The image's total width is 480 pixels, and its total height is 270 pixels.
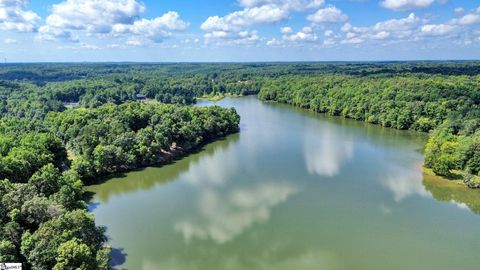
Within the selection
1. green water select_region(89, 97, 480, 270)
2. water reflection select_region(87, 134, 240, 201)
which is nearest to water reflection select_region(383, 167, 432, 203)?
green water select_region(89, 97, 480, 270)

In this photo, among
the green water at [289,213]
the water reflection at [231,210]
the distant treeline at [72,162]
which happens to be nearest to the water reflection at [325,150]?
the green water at [289,213]

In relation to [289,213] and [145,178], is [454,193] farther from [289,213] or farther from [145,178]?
[145,178]

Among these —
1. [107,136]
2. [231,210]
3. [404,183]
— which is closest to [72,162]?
[107,136]

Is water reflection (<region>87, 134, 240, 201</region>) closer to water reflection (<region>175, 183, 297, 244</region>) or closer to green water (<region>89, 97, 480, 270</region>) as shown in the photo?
green water (<region>89, 97, 480, 270</region>)

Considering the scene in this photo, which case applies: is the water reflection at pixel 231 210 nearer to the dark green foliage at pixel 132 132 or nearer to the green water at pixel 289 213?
the green water at pixel 289 213

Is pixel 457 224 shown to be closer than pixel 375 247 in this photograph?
No

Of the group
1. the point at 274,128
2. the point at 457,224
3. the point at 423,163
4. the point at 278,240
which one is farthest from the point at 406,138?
the point at 278,240

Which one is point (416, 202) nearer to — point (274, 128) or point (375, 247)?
point (375, 247)
